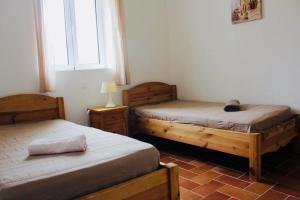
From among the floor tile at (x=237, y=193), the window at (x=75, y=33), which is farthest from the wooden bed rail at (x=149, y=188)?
the window at (x=75, y=33)

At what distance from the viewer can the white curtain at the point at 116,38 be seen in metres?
4.01

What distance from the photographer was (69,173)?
5.44 feet

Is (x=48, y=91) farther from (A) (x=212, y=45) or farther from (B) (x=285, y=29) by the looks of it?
(B) (x=285, y=29)

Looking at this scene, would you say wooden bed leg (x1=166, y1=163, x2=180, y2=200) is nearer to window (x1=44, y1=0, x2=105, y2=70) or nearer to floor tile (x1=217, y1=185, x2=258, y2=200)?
floor tile (x1=217, y1=185, x2=258, y2=200)

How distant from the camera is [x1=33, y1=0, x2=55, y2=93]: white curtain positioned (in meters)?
3.39

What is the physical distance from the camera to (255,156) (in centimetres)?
270

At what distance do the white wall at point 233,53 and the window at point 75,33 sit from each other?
1378 mm

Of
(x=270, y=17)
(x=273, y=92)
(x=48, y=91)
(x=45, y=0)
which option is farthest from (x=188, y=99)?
(x=45, y=0)

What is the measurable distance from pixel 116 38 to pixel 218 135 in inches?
80.9

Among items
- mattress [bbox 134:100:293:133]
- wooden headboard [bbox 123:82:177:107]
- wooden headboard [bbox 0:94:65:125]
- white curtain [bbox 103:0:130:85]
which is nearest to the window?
white curtain [bbox 103:0:130:85]

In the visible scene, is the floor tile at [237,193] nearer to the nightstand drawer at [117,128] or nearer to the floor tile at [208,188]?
the floor tile at [208,188]

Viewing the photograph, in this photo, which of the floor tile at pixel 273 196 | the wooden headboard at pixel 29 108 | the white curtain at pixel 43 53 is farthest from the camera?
the white curtain at pixel 43 53

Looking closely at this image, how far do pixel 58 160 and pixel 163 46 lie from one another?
3.34m

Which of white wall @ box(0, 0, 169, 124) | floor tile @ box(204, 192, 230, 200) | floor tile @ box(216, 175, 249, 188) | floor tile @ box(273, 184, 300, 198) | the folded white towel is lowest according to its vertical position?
floor tile @ box(204, 192, 230, 200)
